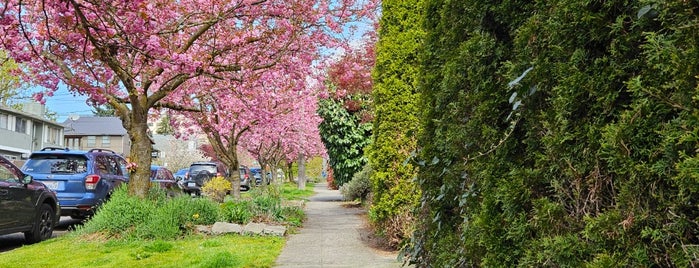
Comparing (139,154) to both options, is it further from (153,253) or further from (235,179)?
(235,179)

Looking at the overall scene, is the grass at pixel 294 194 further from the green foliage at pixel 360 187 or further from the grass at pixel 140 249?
the grass at pixel 140 249

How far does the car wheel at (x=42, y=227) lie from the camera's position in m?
9.75

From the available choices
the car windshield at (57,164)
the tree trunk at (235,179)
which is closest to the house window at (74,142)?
the tree trunk at (235,179)

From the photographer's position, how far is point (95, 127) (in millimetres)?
64312

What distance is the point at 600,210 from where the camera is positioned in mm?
1892

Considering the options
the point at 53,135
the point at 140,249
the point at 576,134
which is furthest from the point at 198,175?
the point at 53,135

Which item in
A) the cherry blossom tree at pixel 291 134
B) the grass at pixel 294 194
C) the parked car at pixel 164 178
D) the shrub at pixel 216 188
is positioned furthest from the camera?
the cherry blossom tree at pixel 291 134

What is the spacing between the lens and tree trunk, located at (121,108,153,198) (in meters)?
10.5

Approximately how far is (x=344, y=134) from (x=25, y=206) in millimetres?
11078

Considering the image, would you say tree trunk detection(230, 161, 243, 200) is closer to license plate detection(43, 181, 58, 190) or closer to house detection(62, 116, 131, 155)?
license plate detection(43, 181, 58, 190)

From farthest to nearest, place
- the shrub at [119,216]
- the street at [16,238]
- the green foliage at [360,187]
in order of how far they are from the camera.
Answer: the green foliage at [360,187] → the street at [16,238] → the shrub at [119,216]

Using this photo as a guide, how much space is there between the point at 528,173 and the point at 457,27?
133 centimetres

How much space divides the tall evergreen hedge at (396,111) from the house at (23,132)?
38436 mm

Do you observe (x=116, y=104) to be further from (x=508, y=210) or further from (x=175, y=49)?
(x=508, y=210)
